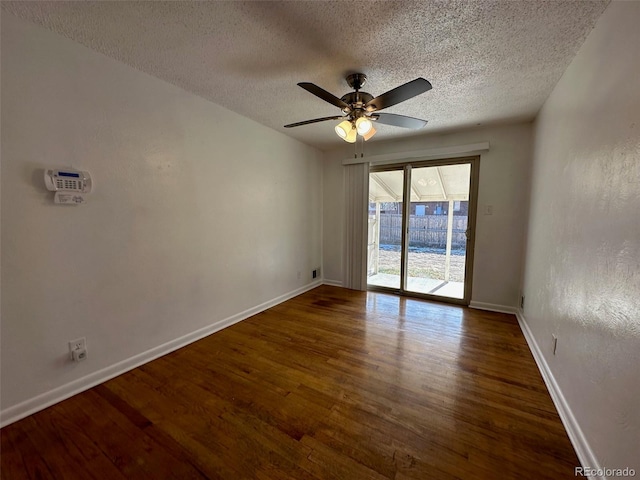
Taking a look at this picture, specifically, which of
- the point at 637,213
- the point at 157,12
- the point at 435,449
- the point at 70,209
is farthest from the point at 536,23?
the point at 70,209

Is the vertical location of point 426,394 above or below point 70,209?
below

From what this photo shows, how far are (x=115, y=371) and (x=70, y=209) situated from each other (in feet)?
4.16

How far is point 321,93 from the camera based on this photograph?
1.75m

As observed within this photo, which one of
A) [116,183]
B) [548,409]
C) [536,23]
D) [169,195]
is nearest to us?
[536,23]

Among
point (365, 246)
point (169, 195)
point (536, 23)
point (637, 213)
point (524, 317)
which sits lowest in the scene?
point (524, 317)

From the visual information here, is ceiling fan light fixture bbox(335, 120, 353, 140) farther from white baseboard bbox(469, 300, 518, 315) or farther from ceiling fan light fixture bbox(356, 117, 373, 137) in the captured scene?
white baseboard bbox(469, 300, 518, 315)

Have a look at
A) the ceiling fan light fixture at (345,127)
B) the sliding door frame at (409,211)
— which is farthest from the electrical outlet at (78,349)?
the sliding door frame at (409,211)

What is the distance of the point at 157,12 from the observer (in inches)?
56.8

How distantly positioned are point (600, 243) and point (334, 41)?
192 centimetres

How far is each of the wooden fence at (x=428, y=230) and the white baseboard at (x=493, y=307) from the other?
0.80 m

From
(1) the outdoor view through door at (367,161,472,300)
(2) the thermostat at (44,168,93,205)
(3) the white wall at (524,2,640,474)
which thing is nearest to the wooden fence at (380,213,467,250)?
(1) the outdoor view through door at (367,161,472,300)

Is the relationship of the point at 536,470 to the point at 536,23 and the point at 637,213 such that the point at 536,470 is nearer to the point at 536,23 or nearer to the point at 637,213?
the point at 637,213

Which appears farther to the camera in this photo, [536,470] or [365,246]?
[365,246]

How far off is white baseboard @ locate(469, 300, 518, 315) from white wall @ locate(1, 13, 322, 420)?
10.1ft
